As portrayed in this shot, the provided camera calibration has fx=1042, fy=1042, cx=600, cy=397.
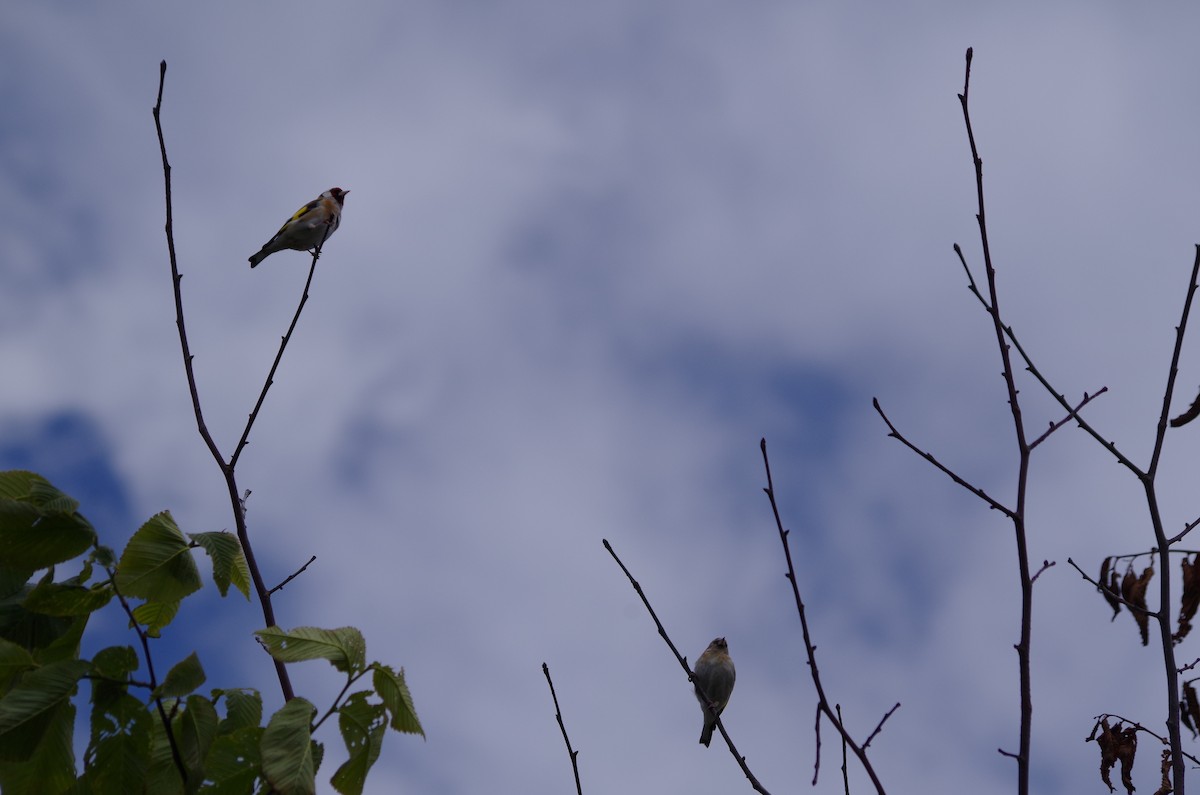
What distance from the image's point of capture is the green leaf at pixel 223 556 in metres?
2.83

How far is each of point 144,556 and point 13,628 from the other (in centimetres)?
40

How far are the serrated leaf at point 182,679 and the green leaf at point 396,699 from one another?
427mm

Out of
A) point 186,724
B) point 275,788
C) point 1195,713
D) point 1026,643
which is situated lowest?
point 275,788

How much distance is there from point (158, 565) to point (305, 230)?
38.0 feet

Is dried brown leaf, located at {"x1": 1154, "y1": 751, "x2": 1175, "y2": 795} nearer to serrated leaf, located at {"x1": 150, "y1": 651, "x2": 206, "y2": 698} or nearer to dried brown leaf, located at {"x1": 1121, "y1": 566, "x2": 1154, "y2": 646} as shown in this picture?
dried brown leaf, located at {"x1": 1121, "y1": 566, "x2": 1154, "y2": 646}

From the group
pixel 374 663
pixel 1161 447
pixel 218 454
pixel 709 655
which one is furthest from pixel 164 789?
pixel 709 655

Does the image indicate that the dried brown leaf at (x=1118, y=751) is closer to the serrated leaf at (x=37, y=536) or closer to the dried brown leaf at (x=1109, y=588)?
the dried brown leaf at (x=1109, y=588)

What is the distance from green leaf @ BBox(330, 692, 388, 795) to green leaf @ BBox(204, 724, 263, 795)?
220 millimetres

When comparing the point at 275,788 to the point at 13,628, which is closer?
the point at 275,788

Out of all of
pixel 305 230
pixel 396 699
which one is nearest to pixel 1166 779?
pixel 396 699

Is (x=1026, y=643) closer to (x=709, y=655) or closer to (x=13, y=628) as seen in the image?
(x=13, y=628)

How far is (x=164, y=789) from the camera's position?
8.50 ft

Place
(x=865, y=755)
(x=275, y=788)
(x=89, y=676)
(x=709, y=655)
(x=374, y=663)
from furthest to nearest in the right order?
1. (x=709, y=655)
2. (x=865, y=755)
3. (x=374, y=663)
4. (x=89, y=676)
5. (x=275, y=788)

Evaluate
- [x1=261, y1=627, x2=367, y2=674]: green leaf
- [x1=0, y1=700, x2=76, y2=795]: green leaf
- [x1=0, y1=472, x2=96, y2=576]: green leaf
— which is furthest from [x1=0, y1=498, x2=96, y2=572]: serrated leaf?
[x1=261, y1=627, x2=367, y2=674]: green leaf
